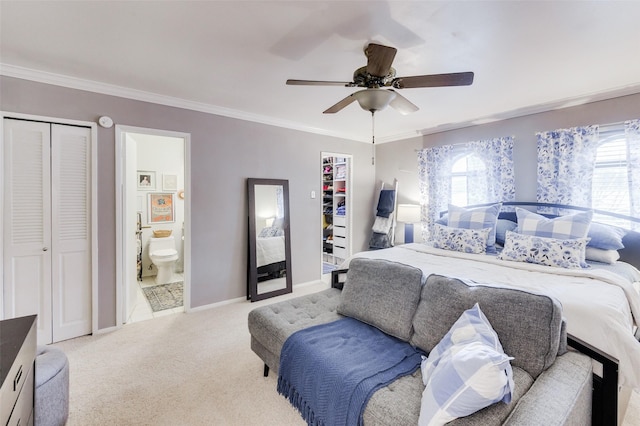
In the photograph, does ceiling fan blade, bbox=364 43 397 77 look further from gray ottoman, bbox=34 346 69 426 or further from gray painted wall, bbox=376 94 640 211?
gray painted wall, bbox=376 94 640 211

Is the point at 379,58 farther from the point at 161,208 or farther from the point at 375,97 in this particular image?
the point at 161,208

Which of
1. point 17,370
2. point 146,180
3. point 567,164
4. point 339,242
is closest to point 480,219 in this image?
point 567,164

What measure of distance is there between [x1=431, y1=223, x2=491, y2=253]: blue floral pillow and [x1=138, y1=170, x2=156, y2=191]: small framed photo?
458 centimetres

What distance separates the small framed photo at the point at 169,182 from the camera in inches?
198

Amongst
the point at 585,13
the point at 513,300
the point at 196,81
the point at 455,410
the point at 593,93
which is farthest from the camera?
the point at 593,93

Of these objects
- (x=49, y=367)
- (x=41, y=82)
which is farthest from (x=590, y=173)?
(x=41, y=82)

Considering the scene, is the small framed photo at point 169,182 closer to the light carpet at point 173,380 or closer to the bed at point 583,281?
the light carpet at point 173,380

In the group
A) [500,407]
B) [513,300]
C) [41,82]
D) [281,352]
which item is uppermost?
[41,82]

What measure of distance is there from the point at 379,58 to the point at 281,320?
1829 millimetres

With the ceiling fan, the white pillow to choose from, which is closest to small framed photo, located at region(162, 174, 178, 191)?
the ceiling fan

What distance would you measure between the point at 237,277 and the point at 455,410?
3.19 meters

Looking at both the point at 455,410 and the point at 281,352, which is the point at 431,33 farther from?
the point at 281,352

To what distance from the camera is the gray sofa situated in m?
1.14

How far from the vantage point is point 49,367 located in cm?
159
